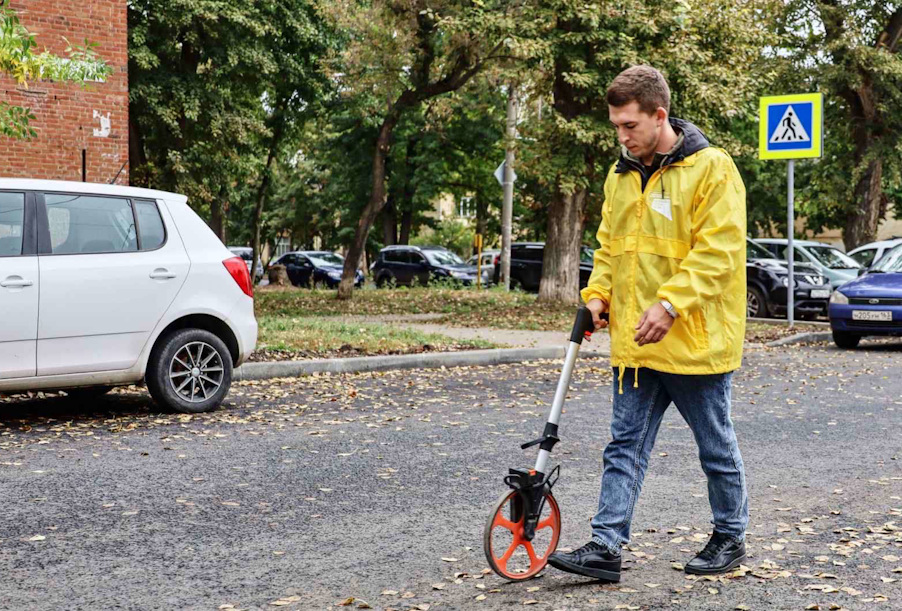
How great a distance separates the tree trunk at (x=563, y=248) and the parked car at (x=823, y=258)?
390cm

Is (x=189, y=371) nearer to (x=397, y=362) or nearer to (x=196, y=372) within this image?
(x=196, y=372)

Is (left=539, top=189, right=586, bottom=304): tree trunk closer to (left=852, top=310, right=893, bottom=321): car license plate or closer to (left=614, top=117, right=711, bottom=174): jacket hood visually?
(left=852, top=310, right=893, bottom=321): car license plate

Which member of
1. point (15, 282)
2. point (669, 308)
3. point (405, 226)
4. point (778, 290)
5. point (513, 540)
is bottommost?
point (513, 540)

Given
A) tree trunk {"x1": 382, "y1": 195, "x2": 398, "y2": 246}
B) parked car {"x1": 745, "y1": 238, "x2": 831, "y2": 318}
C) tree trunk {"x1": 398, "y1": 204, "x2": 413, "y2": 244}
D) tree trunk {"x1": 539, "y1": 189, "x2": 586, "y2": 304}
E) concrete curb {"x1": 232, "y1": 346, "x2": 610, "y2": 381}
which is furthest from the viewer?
tree trunk {"x1": 398, "y1": 204, "x2": 413, "y2": 244}

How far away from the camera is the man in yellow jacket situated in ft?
13.2

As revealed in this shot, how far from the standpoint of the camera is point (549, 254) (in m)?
22.5

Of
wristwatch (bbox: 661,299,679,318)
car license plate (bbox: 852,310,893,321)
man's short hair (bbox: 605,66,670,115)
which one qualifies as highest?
man's short hair (bbox: 605,66,670,115)

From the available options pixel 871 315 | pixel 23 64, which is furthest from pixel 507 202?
pixel 23 64

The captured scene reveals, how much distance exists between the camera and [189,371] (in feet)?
28.9

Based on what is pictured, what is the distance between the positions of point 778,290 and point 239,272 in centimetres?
1434

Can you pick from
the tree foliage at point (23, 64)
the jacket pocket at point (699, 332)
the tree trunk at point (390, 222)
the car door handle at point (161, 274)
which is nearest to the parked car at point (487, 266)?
the tree trunk at point (390, 222)

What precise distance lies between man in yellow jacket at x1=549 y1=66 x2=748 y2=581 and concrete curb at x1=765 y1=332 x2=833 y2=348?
12.2 m

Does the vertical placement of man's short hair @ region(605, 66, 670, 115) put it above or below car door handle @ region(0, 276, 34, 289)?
above

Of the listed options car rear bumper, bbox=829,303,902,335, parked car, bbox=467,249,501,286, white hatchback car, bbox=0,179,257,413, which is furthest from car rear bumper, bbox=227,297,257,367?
parked car, bbox=467,249,501,286
